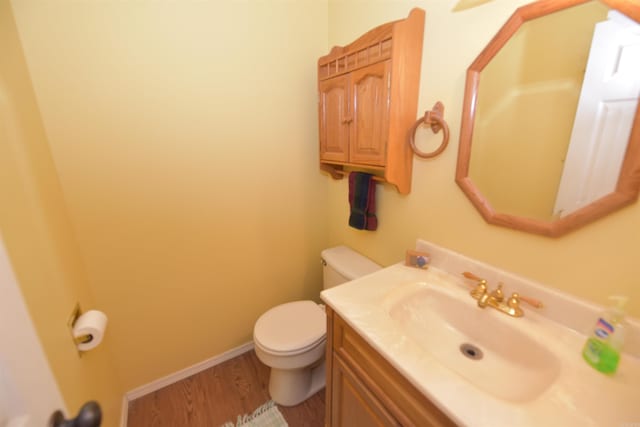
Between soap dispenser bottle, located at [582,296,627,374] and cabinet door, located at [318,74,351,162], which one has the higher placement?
cabinet door, located at [318,74,351,162]

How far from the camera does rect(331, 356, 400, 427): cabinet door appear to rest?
0.79 metres

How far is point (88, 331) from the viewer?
0.93 meters

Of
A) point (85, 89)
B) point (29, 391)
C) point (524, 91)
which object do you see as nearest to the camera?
point (29, 391)

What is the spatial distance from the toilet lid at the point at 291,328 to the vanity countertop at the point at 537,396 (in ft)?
1.80

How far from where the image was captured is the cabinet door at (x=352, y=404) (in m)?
0.79

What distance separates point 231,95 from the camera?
1381 mm

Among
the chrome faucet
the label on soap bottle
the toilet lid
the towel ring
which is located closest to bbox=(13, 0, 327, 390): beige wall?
the toilet lid

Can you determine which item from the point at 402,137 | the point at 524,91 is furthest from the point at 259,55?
the point at 524,91

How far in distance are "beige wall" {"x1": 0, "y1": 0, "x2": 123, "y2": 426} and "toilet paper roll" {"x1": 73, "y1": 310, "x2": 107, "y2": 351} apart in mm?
50

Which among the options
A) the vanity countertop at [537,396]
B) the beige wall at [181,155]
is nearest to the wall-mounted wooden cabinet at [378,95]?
the beige wall at [181,155]

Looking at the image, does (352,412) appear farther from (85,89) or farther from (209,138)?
(85,89)

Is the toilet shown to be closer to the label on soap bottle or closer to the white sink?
the white sink

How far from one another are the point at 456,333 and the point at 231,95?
1.52m

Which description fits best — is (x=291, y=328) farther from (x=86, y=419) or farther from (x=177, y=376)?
(x=86, y=419)
